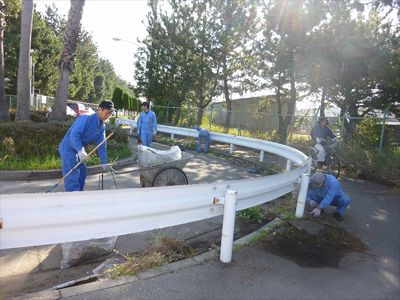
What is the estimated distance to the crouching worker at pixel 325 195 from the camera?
5043 mm

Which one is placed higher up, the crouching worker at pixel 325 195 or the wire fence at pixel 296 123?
the wire fence at pixel 296 123

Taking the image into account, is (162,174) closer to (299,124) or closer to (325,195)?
(325,195)

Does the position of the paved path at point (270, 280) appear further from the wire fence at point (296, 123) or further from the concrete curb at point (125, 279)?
the wire fence at point (296, 123)

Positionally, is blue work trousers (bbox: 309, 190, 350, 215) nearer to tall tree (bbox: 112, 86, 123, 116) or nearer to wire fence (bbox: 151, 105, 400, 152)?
wire fence (bbox: 151, 105, 400, 152)

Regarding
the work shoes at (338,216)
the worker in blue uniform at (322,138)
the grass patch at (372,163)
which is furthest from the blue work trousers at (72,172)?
the grass patch at (372,163)

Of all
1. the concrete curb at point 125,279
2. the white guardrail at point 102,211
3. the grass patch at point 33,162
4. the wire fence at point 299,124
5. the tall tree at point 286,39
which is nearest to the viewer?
the white guardrail at point 102,211

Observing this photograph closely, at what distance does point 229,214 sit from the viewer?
3158 mm

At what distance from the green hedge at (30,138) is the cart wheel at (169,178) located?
4141 millimetres

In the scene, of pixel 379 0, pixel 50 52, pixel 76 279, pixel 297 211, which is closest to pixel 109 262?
pixel 76 279

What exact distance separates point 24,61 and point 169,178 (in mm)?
7296

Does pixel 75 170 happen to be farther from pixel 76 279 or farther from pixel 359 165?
pixel 359 165

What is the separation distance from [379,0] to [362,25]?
115 cm

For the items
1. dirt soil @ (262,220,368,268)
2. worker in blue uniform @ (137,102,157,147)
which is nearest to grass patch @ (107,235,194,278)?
dirt soil @ (262,220,368,268)

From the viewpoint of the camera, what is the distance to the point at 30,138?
7500mm
